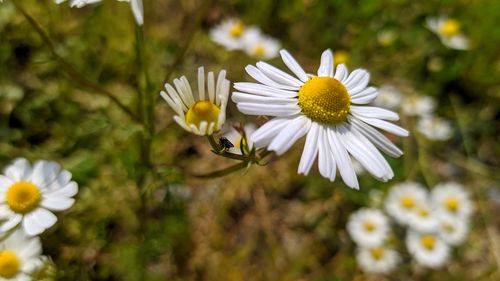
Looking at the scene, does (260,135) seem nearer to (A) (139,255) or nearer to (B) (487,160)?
(A) (139,255)

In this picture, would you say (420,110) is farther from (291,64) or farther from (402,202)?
(291,64)

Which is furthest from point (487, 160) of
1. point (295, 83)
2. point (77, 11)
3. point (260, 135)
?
point (77, 11)

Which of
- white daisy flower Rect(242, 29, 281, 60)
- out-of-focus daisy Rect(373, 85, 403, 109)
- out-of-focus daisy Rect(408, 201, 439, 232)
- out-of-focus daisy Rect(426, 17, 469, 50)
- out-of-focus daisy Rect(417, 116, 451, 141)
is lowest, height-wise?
out-of-focus daisy Rect(408, 201, 439, 232)

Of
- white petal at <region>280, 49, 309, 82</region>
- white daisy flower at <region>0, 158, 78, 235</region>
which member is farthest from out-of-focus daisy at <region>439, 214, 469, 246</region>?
white daisy flower at <region>0, 158, 78, 235</region>

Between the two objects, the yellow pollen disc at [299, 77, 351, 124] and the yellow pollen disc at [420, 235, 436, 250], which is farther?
the yellow pollen disc at [420, 235, 436, 250]

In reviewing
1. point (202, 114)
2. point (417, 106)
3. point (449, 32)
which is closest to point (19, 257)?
point (202, 114)

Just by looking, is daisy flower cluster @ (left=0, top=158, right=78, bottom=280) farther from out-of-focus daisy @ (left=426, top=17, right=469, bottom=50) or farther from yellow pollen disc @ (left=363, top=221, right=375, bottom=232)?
out-of-focus daisy @ (left=426, top=17, right=469, bottom=50)
